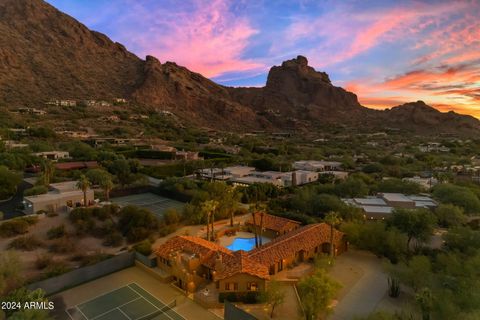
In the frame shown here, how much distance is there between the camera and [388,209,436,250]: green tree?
83.6 feet

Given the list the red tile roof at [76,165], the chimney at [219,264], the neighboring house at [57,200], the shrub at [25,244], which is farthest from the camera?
the red tile roof at [76,165]

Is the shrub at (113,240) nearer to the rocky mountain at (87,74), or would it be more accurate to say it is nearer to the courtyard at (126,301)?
the courtyard at (126,301)

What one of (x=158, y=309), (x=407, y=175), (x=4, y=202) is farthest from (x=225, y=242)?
(x=407, y=175)

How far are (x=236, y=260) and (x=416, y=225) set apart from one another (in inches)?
603

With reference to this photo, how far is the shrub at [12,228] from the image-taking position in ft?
92.2

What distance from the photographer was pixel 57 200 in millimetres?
34688

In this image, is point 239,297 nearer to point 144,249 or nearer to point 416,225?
point 144,249

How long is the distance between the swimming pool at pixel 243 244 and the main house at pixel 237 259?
3834 millimetres

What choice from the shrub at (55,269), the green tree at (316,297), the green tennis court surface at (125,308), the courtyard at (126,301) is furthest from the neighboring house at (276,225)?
the shrub at (55,269)

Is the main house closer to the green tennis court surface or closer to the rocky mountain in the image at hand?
the green tennis court surface

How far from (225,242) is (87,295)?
12292mm

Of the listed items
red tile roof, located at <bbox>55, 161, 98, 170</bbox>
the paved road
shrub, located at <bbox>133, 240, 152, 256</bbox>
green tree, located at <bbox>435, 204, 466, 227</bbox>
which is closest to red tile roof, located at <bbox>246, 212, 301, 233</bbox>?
the paved road

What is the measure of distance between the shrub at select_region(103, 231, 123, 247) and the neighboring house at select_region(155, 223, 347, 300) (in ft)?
22.8

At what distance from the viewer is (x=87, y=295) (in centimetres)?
2078
